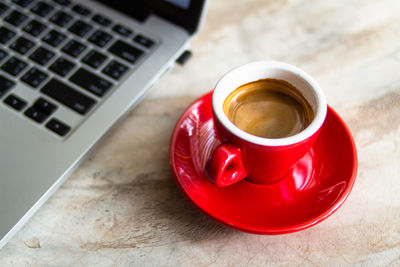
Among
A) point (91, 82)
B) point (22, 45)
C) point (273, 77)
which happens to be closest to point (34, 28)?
point (22, 45)

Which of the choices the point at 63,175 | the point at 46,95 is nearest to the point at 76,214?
the point at 63,175

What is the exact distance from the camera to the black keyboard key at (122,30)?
59 cm

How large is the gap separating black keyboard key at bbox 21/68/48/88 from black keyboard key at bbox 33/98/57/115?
0.03 metres

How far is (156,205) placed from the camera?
0.48 metres

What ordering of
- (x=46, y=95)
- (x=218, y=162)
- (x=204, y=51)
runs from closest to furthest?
(x=218, y=162) → (x=46, y=95) → (x=204, y=51)

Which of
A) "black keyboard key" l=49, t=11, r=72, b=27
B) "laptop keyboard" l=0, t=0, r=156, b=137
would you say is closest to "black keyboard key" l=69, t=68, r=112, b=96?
"laptop keyboard" l=0, t=0, r=156, b=137

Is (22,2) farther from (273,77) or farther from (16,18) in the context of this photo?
(273,77)

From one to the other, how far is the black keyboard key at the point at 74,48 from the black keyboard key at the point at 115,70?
0.16ft

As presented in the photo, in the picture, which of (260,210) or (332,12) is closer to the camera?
(260,210)

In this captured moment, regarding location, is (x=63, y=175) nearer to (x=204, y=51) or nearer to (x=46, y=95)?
(x=46, y=95)

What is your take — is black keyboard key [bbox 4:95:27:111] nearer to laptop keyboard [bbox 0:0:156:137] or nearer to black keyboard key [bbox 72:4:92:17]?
laptop keyboard [bbox 0:0:156:137]

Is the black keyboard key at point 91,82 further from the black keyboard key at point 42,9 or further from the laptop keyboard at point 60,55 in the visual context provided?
the black keyboard key at point 42,9

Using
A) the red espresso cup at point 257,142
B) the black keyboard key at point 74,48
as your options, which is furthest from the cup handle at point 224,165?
the black keyboard key at point 74,48

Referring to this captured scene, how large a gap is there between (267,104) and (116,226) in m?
0.22
